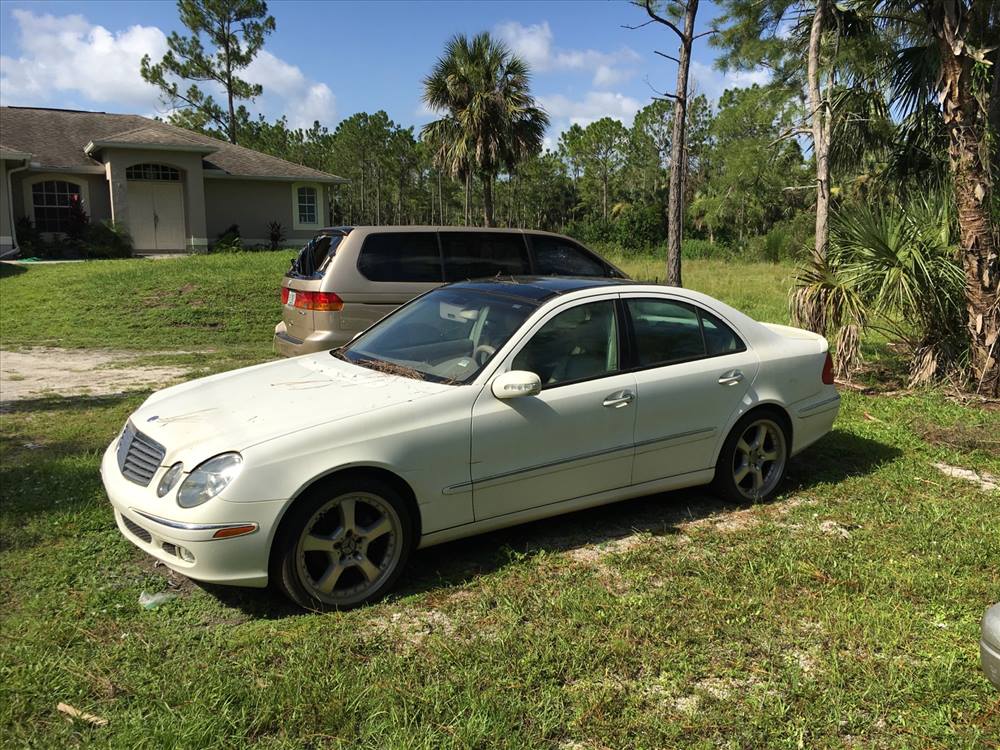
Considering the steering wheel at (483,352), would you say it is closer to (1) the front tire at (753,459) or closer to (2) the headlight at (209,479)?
(2) the headlight at (209,479)

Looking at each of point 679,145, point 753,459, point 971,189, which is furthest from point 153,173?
point 753,459

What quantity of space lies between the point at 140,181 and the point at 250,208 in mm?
3682

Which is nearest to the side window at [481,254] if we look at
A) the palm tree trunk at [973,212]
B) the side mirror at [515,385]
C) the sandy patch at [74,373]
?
the sandy patch at [74,373]

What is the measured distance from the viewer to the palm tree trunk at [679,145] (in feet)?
39.9

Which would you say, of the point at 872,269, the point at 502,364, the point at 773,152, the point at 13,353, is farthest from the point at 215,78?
the point at 502,364

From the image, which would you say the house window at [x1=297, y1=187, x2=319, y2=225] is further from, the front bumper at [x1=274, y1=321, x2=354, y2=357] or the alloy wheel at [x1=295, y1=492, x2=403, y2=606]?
the alloy wheel at [x1=295, y1=492, x2=403, y2=606]

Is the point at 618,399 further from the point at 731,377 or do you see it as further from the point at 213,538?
the point at 213,538

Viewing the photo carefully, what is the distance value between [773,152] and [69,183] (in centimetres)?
2789

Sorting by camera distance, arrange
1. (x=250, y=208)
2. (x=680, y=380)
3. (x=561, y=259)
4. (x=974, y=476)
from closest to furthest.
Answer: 1. (x=680, y=380)
2. (x=974, y=476)
3. (x=561, y=259)
4. (x=250, y=208)

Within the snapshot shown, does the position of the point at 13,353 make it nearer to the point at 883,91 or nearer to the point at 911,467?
the point at 911,467

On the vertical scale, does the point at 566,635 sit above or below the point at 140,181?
below

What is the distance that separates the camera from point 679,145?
1251 centimetres

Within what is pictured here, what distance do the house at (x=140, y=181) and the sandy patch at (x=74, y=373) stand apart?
542 inches

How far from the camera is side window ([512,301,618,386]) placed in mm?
4461
